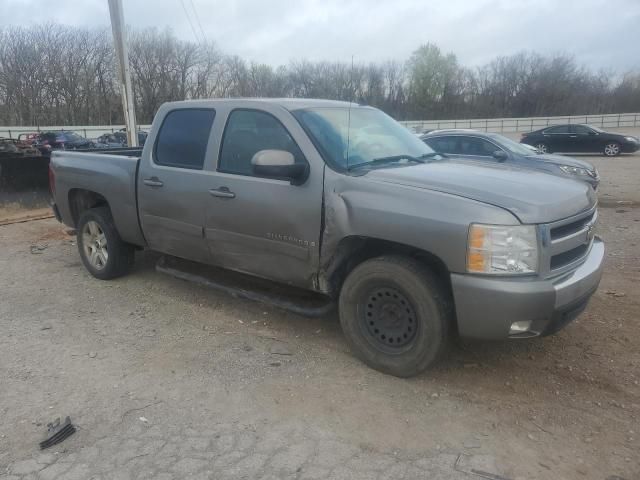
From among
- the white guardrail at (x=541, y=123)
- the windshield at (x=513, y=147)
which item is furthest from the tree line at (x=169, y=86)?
the windshield at (x=513, y=147)

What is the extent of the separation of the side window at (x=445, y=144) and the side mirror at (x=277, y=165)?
7.75 m

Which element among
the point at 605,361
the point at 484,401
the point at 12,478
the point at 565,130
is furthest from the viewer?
the point at 565,130

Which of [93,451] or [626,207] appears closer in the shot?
[93,451]

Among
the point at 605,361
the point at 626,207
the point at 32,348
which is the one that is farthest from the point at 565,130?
the point at 32,348

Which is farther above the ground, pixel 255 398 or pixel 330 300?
pixel 330 300

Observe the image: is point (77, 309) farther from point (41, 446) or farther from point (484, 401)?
point (484, 401)

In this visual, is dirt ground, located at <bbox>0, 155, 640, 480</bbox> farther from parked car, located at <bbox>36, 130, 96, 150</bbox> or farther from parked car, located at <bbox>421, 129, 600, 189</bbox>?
parked car, located at <bbox>36, 130, 96, 150</bbox>

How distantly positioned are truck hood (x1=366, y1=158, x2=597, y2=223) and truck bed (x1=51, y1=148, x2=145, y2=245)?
2.65 m

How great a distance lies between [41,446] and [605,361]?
3.69m

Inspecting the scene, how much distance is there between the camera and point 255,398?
345 centimetres

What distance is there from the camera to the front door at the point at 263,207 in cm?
387

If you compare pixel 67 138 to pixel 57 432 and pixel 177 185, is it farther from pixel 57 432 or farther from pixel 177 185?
pixel 57 432

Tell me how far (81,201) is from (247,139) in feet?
9.28

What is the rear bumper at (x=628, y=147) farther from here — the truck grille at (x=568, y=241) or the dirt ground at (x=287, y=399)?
the truck grille at (x=568, y=241)
